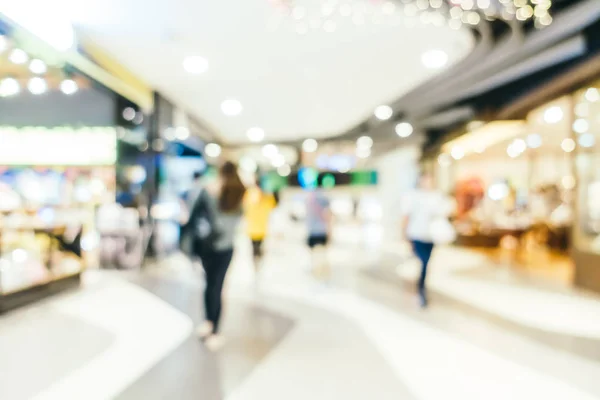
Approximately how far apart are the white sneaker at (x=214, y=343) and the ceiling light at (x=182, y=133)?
7709mm

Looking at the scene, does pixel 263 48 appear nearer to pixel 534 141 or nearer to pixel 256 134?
pixel 534 141

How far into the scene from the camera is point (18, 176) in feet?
25.3

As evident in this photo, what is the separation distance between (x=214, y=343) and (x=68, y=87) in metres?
5.60

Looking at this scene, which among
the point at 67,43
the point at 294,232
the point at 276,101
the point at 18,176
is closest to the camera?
the point at 67,43

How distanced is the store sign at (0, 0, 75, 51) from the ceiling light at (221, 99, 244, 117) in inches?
202

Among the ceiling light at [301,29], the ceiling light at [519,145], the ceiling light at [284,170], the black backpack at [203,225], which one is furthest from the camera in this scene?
the ceiling light at [284,170]

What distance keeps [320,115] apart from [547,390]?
1034cm

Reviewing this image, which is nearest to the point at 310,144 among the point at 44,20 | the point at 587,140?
the point at 587,140

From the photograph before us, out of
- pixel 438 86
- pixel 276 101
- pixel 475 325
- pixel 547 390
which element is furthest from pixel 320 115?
pixel 547 390

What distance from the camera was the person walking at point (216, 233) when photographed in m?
4.29

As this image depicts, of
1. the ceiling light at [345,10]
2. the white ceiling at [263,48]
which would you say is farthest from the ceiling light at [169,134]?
the ceiling light at [345,10]

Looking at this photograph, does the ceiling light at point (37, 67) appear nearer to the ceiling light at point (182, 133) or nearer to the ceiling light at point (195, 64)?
the ceiling light at point (195, 64)

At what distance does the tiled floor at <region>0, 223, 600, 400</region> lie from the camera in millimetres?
3297

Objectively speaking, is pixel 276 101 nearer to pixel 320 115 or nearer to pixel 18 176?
pixel 320 115
